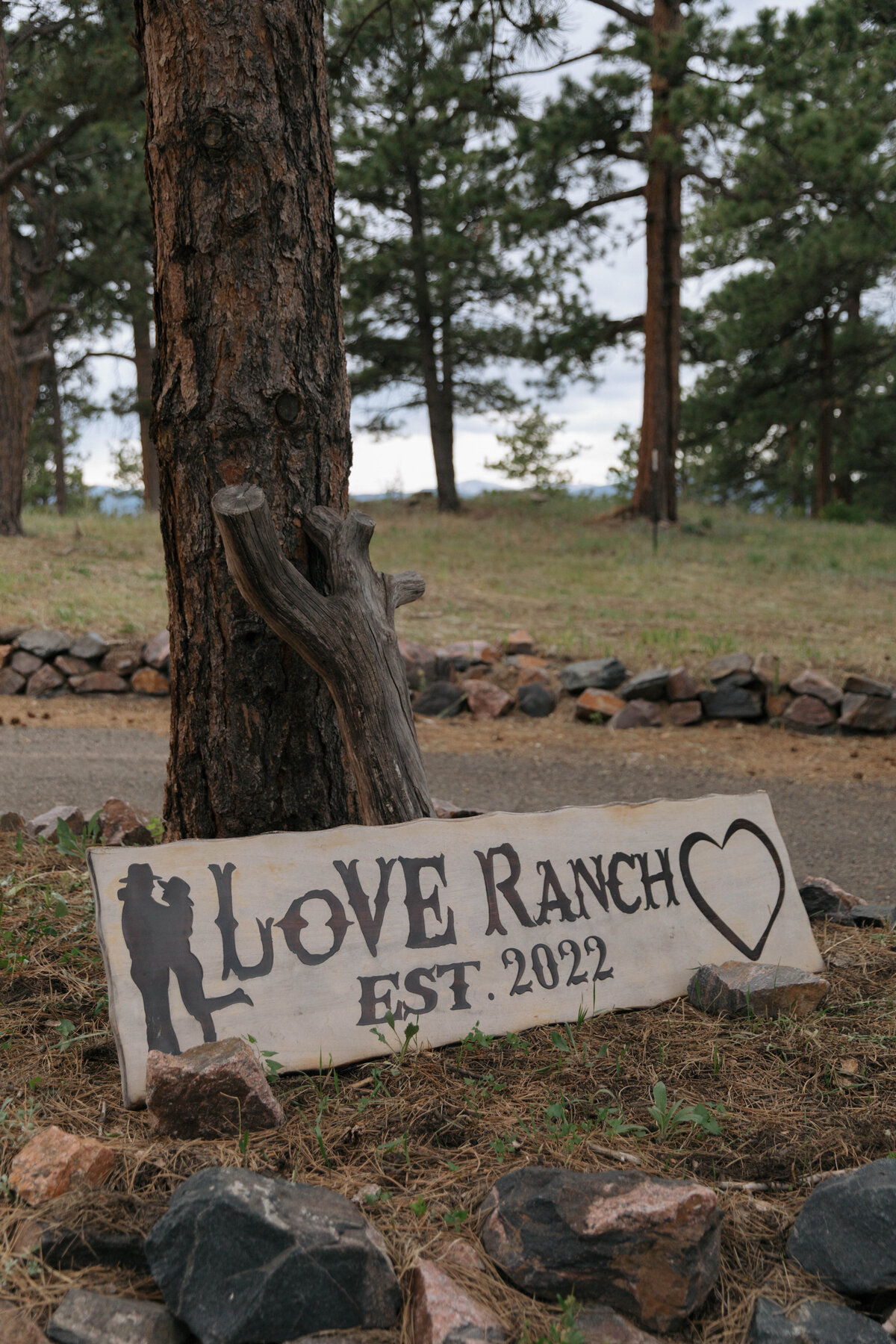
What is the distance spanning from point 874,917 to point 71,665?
18.7 ft

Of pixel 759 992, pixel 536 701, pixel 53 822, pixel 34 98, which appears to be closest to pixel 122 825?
pixel 53 822

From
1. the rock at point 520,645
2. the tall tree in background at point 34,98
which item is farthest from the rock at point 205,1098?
the tall tree in background at point 34,98

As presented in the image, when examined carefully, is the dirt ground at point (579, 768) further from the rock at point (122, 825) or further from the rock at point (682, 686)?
the rock at point (122, 825)

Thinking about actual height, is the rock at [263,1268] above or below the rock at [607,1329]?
above

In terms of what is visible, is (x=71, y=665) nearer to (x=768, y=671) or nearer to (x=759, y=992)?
(x=768, y=671)

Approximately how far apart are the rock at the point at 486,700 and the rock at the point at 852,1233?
519 centimetres

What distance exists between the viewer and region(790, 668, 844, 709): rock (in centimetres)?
622

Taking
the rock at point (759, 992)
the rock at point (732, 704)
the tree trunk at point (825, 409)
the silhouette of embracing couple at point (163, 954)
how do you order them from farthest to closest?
the tree trunk at point (825, 409) → the rock at point (732, 704) → the rock at point (759, 992) → the silhouette of embracing couple at point (163, 954)

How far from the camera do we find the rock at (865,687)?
616 cm

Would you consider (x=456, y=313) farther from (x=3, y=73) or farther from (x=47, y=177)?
(x=3, y=73)

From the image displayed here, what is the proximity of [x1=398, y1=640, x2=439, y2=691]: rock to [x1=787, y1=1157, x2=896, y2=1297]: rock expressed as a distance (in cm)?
543

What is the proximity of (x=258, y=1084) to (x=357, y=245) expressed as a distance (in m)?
16.9

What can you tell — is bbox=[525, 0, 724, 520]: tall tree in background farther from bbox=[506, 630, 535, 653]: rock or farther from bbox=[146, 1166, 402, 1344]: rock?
bbox=[146, 1166, 402, 1344]: rock

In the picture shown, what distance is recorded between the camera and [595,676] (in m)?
6.79
